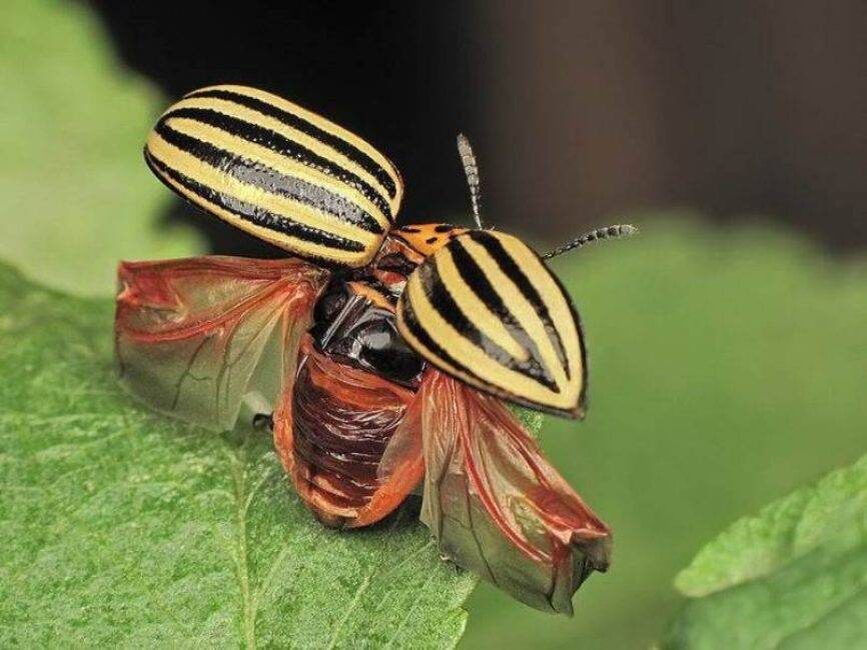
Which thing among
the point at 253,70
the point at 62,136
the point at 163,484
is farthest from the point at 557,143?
the point at 163,484

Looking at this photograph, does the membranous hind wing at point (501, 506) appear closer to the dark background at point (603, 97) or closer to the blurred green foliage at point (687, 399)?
the blurred green foliage at point (687, 399)

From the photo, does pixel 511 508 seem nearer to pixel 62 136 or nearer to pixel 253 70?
pixel 62 136

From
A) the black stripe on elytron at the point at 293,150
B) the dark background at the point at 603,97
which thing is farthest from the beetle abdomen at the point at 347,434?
the dark background at the point at 603,97

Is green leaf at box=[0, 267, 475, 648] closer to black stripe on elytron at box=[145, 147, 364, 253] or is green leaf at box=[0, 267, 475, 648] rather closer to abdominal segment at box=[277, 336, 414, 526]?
abdominal segment at box=[277, 336, 414, 526]

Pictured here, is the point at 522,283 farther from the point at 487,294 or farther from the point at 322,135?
the point at 322,135


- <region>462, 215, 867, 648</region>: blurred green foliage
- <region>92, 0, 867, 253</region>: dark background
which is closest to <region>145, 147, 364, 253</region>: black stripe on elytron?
<region>462, 215, 867, 648</region>: blurred green foliage

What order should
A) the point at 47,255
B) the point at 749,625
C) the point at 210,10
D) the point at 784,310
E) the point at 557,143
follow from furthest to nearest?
the point at 557,143
the point at 210,10
the point at 784,310
the point at 47,255
the point at 749,625
